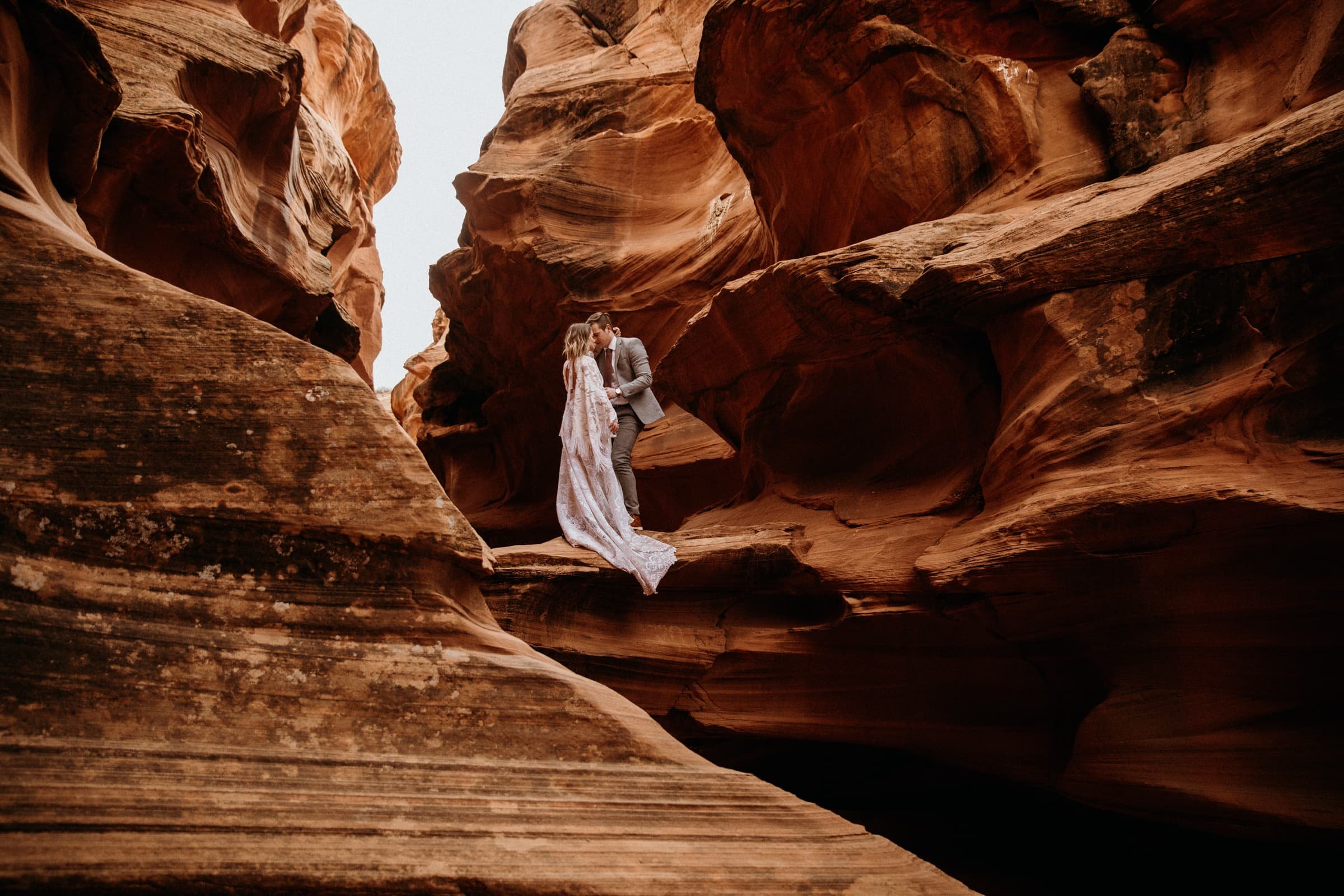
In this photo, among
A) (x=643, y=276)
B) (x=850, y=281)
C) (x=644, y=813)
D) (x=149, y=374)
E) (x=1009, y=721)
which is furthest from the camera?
(x=643, y=276)

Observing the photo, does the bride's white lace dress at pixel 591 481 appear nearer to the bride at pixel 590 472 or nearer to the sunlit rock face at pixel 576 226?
the bride at pixel 590 472

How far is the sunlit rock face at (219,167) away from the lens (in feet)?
25.4

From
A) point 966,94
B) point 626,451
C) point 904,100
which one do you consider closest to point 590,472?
point 626,451

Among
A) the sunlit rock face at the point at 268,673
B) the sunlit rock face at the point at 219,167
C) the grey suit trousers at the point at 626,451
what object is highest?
the sunlit rock face at the point at 219,167

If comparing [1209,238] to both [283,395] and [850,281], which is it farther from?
[283,395]

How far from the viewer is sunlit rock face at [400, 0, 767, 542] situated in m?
12.5

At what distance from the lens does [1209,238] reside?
4.97 metres

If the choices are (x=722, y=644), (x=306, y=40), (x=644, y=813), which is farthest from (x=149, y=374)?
(x=306, y=40)

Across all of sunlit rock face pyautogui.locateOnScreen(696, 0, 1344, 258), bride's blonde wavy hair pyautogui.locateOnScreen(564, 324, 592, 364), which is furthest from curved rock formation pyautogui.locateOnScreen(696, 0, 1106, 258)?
bride's blonde wavy hair pyautogui.locateOnScreen(564, 324, 592, 364)

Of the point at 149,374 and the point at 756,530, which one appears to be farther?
the point at 756,530

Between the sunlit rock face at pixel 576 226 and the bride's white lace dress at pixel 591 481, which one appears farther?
the sunlit rock face at pixel 576 226

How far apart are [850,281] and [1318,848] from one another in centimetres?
455

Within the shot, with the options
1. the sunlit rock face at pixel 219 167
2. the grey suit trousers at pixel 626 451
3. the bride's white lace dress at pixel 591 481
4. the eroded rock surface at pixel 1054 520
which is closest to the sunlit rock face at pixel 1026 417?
the eroded rock surface at pixel 1054 520

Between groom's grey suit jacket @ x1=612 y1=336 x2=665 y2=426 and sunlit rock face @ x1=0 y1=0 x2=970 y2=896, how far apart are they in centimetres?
443
